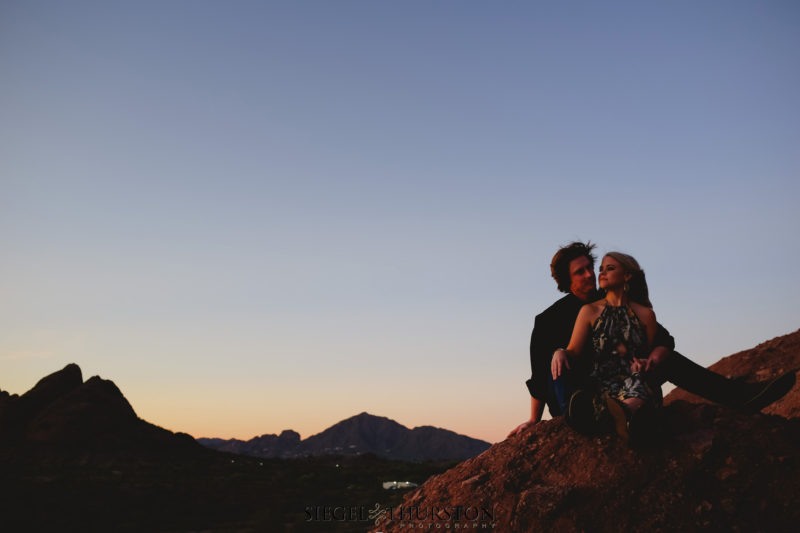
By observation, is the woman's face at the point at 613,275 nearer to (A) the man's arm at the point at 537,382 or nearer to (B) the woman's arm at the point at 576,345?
(B) the woman's arm at the point at 576,345

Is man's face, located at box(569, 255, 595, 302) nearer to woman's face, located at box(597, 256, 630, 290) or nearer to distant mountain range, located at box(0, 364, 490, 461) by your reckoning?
woman's face, located at box(597, 256, 630, 290)

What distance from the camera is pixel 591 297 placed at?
19.3 ft

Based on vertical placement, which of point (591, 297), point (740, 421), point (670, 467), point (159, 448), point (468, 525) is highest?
point (159, 448)

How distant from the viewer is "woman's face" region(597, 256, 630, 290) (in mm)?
4688

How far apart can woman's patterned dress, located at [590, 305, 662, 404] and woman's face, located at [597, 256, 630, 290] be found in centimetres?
20

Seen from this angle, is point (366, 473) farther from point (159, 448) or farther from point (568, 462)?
point (568, 462)


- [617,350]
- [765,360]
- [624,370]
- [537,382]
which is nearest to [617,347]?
[617,350]

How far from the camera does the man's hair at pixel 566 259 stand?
19.5 ft

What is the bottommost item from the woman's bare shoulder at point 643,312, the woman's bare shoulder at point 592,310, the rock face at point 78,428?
the woman's bare shoulder at point 643,312

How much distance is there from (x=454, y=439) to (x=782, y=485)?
6359 inches

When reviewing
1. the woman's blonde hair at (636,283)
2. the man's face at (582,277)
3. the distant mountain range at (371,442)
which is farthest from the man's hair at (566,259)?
the distant mountain range at (371,442)

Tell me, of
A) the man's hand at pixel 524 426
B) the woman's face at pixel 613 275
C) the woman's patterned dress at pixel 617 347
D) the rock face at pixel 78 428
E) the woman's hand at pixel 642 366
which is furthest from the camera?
the rock face at pixel 78 428

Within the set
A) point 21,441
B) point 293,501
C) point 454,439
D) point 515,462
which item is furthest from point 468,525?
point 454,439

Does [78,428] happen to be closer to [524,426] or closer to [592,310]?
[524,426]
